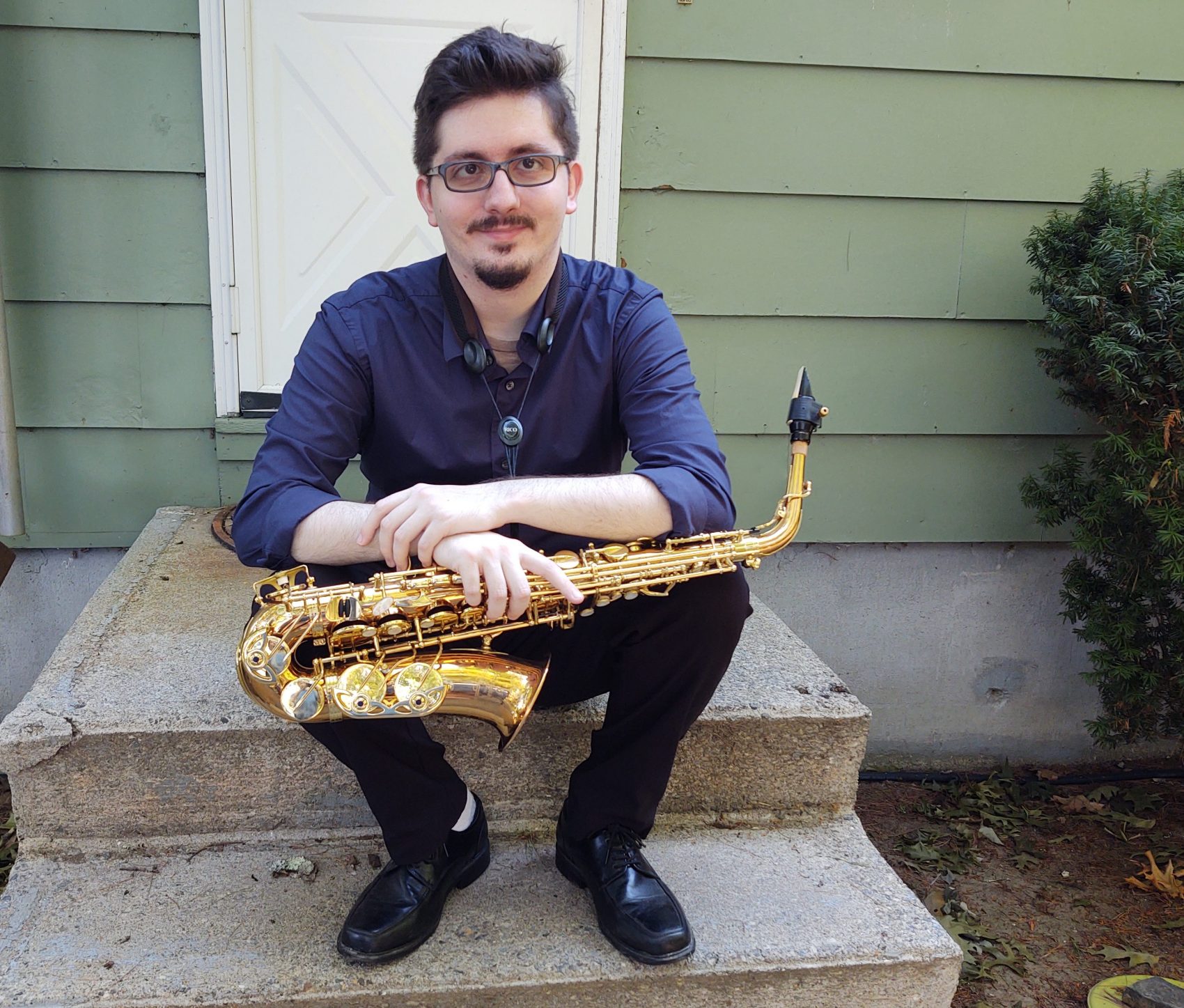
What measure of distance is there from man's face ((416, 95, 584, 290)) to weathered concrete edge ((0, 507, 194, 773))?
1553 mm

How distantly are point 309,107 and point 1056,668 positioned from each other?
371 centimetres

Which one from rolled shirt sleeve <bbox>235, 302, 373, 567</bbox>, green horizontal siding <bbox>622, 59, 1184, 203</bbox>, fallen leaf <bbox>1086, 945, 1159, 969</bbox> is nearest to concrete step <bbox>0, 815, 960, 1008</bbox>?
rolled shirt sleeve <bbox>235, 302, 373, 567</bbox>

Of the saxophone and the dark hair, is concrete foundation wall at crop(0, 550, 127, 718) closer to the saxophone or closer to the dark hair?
the saxophone

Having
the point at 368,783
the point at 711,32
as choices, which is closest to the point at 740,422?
the point at 711,32

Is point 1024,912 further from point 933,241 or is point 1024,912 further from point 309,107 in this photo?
point 309,107

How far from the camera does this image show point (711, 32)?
3344mm

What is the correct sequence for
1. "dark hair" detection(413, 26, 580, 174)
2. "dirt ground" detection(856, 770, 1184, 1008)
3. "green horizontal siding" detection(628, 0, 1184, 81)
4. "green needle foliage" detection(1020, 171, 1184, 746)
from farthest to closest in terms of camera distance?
"green horizontal siding" detection(628, 0, 1184, 81) → "green needle foliage" detection(1020, 171, 1184, 746) → "dirt ground" detection(856, 770, 1184, 1008) → "dark hair" detection(413, 26, 580, 174)

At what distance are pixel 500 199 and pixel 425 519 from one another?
2.50 ft

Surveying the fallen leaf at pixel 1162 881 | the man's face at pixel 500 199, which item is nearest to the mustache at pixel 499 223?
the man's face at pixel 500 199

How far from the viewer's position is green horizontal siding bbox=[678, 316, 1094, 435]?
11.9ft

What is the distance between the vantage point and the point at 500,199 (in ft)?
7.13

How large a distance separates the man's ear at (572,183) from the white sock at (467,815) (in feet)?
4.74

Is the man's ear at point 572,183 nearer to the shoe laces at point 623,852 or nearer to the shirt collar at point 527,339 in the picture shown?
the shirt collar at point 527,339

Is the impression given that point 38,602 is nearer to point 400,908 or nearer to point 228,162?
point 228,162
